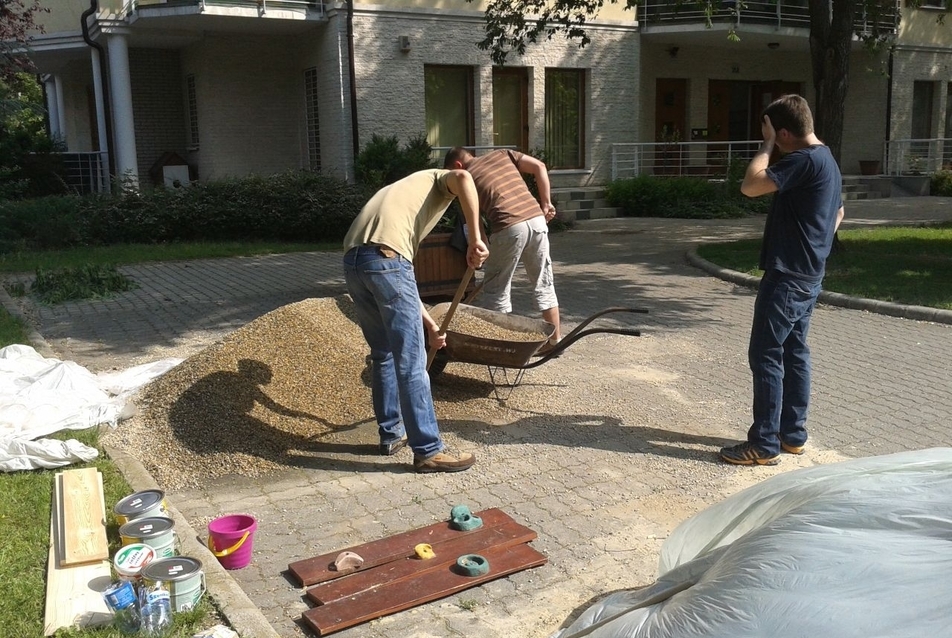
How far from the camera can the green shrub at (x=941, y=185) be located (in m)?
24.2

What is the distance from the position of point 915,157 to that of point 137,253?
22.2m

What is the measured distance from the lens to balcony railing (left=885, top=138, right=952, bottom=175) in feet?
85.3

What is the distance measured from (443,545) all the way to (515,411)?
2.23 metres

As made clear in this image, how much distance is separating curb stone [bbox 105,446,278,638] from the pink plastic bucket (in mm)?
46

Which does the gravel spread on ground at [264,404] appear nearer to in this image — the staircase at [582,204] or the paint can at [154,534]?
the paint can at [154,534]

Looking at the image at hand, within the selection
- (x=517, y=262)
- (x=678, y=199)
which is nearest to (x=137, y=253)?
(x=517, y=262)

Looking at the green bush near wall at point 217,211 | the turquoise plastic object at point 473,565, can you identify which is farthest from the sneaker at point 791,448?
the green bush near wall at point 217,211

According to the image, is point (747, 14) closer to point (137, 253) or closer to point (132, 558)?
point (137, 253)

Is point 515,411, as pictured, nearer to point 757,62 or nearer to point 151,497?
point 151,497

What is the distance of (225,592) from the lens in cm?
362

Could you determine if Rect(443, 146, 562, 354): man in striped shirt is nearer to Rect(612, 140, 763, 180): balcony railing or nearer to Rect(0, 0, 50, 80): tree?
Rect(0, 0, 50, 80): tree

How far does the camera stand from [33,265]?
1354 cm

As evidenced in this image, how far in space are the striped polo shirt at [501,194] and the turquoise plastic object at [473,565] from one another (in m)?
3.64

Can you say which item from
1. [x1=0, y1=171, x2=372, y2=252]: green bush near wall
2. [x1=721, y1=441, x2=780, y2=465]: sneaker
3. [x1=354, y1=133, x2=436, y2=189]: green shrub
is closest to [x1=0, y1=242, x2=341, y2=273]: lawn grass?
[x1=0, y1=171, x2=372, y2=252]: green bush near wall
